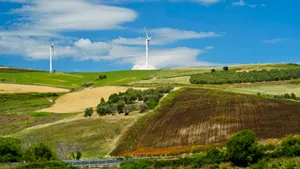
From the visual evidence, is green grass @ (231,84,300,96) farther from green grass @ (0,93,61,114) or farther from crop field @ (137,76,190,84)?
green grass @ (0,93,61,114)

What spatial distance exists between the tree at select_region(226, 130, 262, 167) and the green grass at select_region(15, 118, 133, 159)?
2415 centimetres

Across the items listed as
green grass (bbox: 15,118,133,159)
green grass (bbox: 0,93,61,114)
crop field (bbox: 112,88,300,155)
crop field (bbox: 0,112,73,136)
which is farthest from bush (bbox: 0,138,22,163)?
green grass (bbox: 0,93,61,114)

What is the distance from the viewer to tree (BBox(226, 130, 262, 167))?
222ft

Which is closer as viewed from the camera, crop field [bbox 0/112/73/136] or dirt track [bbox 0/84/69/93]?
crop field [bbox 0/112/73/136]

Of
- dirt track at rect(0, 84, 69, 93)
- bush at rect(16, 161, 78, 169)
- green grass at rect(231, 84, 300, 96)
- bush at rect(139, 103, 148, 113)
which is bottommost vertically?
bush at rect(16, 161, 78, 169)

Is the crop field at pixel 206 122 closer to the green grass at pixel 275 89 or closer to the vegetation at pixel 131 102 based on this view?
the vegetation at pixel 131 102

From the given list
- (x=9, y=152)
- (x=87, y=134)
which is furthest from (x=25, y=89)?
(x=9, y=152)

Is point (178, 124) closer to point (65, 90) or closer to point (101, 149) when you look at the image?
point (101, 149)

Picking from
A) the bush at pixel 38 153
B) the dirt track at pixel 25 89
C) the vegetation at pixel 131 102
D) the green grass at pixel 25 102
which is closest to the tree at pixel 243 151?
the bush at pixel 38 153

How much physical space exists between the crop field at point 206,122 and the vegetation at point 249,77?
41547 mm

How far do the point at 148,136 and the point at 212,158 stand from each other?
84.0 feet

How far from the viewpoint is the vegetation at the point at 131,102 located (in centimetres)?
12186

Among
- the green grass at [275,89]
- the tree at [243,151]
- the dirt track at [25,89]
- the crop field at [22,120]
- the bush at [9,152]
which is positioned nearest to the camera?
the tree at [243,151]

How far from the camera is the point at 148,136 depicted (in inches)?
3654
